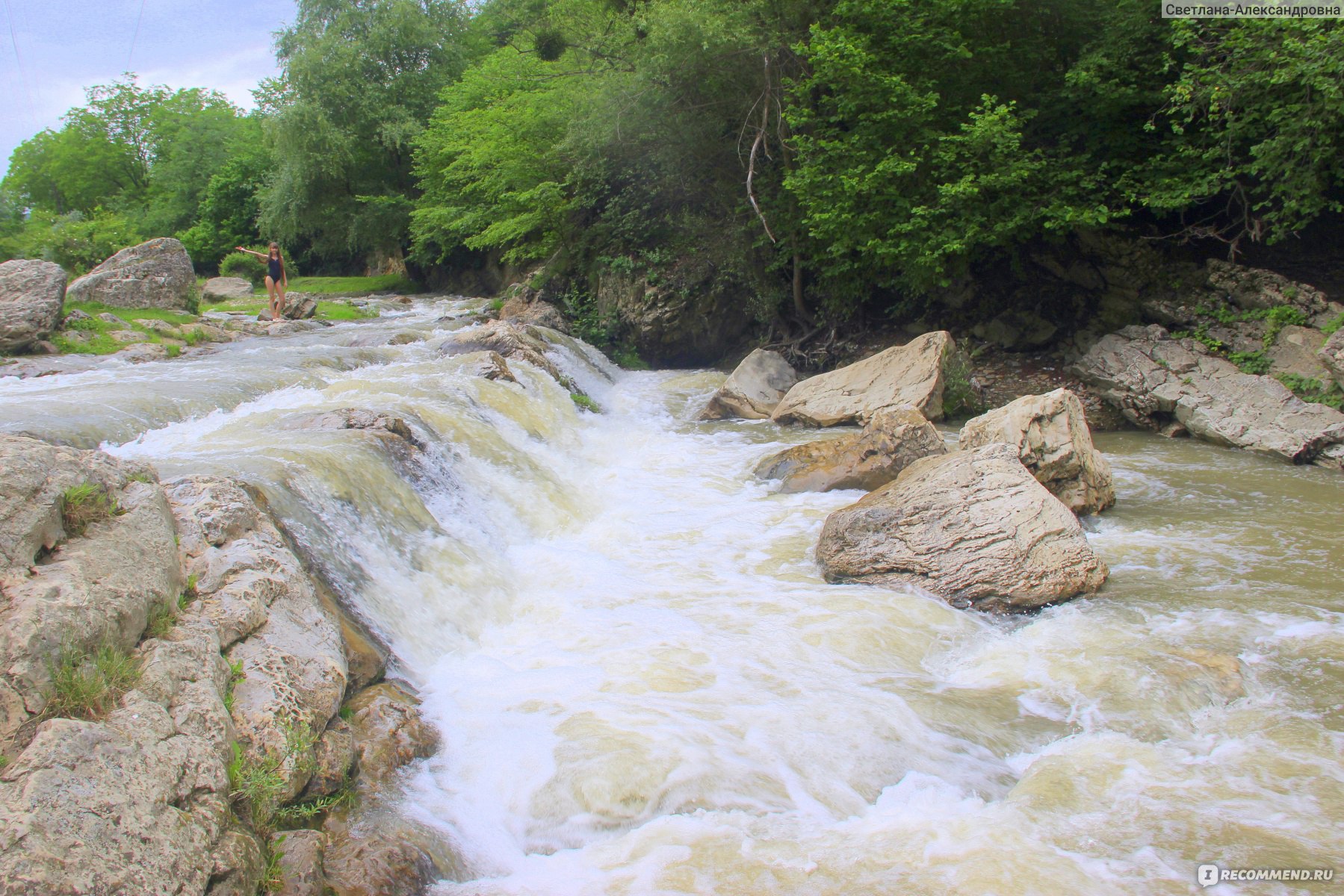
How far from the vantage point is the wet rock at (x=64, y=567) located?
272 cm

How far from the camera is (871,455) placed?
27.8 feet

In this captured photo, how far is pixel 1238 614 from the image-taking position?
17.6ft

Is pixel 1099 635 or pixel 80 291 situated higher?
pixel 80 291

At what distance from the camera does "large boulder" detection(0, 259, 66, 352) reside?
10758mm

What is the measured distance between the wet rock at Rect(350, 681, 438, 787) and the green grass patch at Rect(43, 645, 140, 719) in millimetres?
1039

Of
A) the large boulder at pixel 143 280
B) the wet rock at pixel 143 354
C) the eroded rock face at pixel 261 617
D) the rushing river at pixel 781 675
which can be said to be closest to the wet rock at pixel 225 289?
the large boulder at pixel 143 280

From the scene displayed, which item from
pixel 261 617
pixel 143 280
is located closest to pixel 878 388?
pixel 261 617

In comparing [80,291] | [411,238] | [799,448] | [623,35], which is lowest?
[799,448]

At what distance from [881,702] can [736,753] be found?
976mm

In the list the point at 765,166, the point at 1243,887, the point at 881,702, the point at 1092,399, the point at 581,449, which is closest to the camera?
the point at 1243,887

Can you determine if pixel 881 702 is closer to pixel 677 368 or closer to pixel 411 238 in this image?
pixel 677 368

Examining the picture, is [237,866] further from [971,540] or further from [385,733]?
[971,540]

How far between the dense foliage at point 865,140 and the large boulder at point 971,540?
6680mm

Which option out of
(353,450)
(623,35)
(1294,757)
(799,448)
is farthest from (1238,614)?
(623,35)
